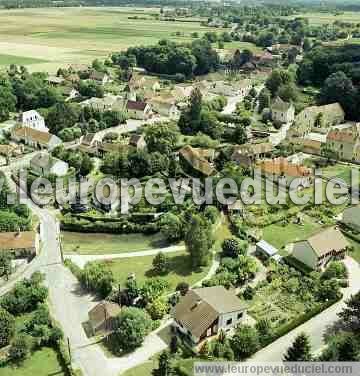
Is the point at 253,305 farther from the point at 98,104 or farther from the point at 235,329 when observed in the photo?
the point at 98,104

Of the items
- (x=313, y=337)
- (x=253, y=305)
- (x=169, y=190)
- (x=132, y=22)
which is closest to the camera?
(x=313, y=337)

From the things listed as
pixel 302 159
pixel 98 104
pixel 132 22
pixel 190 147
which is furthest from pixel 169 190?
pixel 132 22

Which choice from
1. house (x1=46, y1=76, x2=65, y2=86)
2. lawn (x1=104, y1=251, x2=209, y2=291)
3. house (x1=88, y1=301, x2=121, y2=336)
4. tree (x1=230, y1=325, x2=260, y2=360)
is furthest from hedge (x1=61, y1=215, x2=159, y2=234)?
house (x1=46, y1=76, x2=65, y2=86)

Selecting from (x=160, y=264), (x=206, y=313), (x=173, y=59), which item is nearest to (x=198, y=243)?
(x=160, y=264)

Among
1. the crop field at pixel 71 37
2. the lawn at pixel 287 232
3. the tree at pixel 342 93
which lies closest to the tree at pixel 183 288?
the lawn at pixel 287 232

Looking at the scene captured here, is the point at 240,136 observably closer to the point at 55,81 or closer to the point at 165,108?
the point at 165,108
